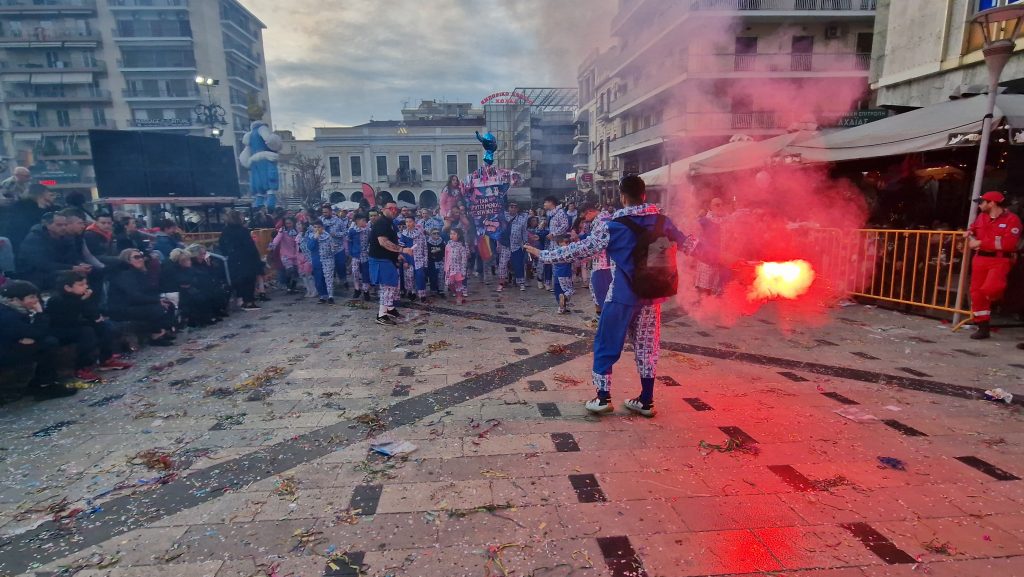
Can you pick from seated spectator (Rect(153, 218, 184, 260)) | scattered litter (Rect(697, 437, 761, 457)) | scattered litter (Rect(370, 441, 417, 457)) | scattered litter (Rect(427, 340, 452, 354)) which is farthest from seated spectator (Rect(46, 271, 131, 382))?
scattered litter (Rect(697, 437, 761, 457))

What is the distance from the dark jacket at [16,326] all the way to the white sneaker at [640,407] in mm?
5886

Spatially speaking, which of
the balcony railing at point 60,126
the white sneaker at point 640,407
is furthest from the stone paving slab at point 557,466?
the balcony railing at point 60,126

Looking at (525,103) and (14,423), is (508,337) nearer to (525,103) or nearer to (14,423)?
(14,423)

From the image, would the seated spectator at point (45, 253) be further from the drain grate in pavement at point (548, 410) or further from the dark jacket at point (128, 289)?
the drain grate in pavement at point (548, 410)

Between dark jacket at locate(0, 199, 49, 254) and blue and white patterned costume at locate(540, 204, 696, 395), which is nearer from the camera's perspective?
blue and white patterned costume at locate(540, 204, 696, 395)

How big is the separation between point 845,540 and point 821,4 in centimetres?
2323

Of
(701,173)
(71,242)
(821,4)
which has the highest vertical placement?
(821,4)

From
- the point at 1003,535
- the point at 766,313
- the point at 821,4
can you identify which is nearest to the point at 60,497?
the point at 1003,535

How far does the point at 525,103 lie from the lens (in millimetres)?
42750

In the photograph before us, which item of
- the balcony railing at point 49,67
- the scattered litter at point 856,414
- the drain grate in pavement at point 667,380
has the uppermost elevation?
the balcony railing at point 49,67

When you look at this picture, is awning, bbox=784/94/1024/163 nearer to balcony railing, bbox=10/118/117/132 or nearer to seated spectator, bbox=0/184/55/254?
seated spectator, bbox=0/184/55/254

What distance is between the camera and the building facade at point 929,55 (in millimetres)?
8945

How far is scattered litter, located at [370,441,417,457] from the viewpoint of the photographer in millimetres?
3561

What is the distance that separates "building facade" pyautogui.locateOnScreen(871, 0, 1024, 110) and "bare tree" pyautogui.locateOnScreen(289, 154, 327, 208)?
36178 mm
